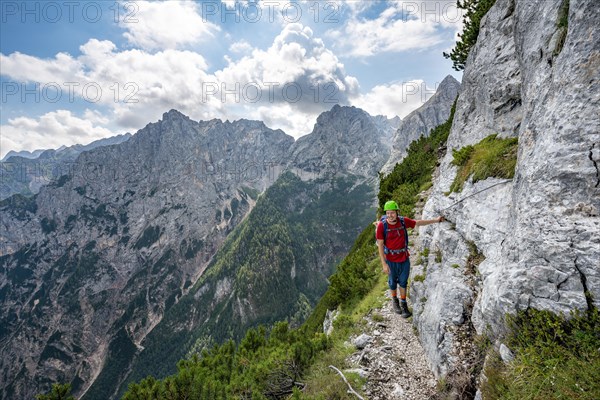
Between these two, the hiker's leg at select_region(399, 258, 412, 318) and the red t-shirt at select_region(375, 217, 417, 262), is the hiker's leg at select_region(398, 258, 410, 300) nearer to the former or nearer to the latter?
the hiker's leg at select_region(399, 258, 412, 318)

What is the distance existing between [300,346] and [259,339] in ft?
14.0

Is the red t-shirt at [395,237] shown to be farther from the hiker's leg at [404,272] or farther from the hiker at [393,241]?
the hiker's leg at [404,272]

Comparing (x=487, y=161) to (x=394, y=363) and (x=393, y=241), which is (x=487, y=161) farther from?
(x=394, y=363)

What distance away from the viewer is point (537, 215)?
630cm

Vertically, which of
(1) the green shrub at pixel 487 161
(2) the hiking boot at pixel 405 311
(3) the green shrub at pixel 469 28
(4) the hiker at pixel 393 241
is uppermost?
(3) the green shrub at pixel 469 28

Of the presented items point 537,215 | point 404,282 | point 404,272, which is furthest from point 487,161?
point 404,282

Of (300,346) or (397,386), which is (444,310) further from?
(300,346)

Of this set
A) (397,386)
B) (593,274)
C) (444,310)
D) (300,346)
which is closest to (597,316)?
(593,274)

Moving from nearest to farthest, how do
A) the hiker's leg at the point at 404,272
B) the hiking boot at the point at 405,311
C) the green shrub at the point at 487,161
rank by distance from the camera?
the green shrub at the point at 487,161 → the hiker's leg at the point at 404,272 → the hiking boot at the point at 405,311

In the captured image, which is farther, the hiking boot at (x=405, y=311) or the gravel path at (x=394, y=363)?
the hiking boot at (x=405, y=311)

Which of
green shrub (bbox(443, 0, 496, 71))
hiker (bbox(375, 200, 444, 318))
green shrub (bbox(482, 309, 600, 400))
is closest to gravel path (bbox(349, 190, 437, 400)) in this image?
hiker (bbox(375, 200, 444, 318))

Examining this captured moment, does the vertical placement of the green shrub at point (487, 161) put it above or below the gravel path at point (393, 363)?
above

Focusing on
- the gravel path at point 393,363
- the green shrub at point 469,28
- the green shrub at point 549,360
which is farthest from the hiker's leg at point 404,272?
the green shrub at point 469,28

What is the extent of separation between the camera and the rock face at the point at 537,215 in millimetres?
5547
